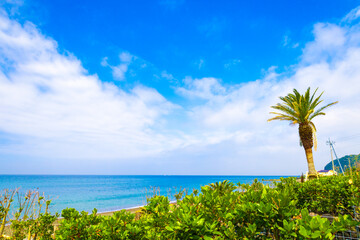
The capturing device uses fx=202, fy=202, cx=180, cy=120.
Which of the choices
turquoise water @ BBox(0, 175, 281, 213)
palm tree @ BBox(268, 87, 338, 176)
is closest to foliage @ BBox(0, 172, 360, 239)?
turquoise water @ BBox(0, 175, 281, 213)

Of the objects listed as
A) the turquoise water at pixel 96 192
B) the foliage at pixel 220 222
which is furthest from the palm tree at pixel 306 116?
the foliage at pixel 220 222

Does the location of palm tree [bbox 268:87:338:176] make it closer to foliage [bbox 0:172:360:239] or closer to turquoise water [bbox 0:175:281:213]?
turquoise water [bbox 0:175:281:213]

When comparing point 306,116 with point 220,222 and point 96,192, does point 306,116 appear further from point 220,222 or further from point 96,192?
point 96,192

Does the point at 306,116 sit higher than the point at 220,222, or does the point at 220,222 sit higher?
the point at 306,116

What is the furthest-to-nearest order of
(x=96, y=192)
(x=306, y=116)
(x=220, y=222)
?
(x=96, y=192) < (x=306, y=116) < (x=220, y=222)

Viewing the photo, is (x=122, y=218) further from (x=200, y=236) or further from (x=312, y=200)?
(x=312, y=200)

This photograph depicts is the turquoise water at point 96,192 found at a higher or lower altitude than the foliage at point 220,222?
lower

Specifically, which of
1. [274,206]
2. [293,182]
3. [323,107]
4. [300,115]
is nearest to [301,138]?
[300,115]

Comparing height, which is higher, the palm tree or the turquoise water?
the palm tree

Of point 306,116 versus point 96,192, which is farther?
point 96,192

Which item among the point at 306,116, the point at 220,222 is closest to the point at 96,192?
the point at 306,116

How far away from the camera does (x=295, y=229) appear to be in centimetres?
195

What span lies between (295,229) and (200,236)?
920 mm

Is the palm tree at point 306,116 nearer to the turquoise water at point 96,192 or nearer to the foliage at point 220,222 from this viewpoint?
the turquoise water at point 96,192
